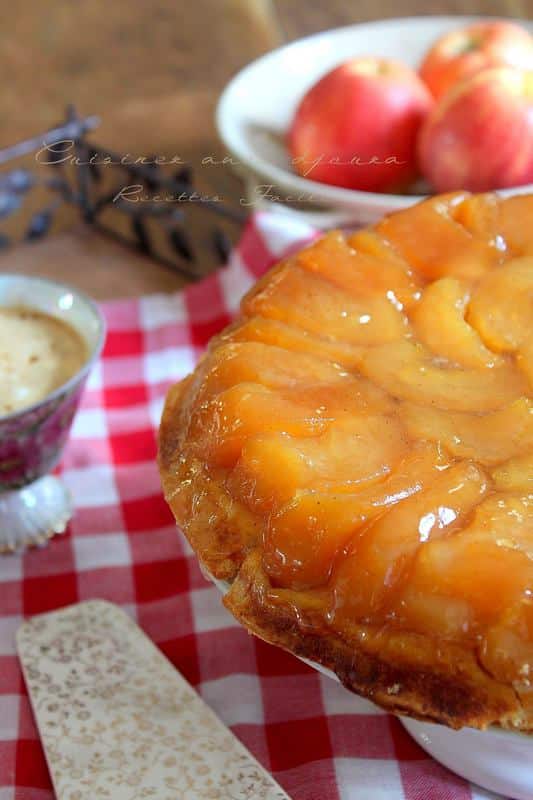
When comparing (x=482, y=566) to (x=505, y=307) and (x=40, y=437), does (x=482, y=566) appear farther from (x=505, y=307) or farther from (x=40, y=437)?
(x=40, y=437)

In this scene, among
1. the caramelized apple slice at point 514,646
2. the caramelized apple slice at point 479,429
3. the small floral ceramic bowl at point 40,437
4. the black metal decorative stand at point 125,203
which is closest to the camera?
the caramelized apple slice at point 514,646

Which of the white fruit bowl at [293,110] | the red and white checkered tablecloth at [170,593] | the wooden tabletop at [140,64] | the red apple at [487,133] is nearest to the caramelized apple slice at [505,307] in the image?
the red and white checkered tablecloth at [170,593]

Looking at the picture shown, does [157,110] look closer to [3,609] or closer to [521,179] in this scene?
[521,179]

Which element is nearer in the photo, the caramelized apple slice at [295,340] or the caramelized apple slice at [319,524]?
the caramelized apple slice at [319,524]

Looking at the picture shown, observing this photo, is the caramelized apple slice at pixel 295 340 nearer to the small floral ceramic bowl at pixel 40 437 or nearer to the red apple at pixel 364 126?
the small floral ceramic bowl at pixel 40 437

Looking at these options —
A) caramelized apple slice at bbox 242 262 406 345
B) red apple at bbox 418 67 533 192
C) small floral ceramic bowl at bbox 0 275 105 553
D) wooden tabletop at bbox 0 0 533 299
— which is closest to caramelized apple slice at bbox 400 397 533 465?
caramelized apple slice at bbox 242 262 406 345

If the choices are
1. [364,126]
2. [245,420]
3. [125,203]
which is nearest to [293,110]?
[364,126]

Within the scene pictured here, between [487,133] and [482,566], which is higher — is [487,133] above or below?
below
